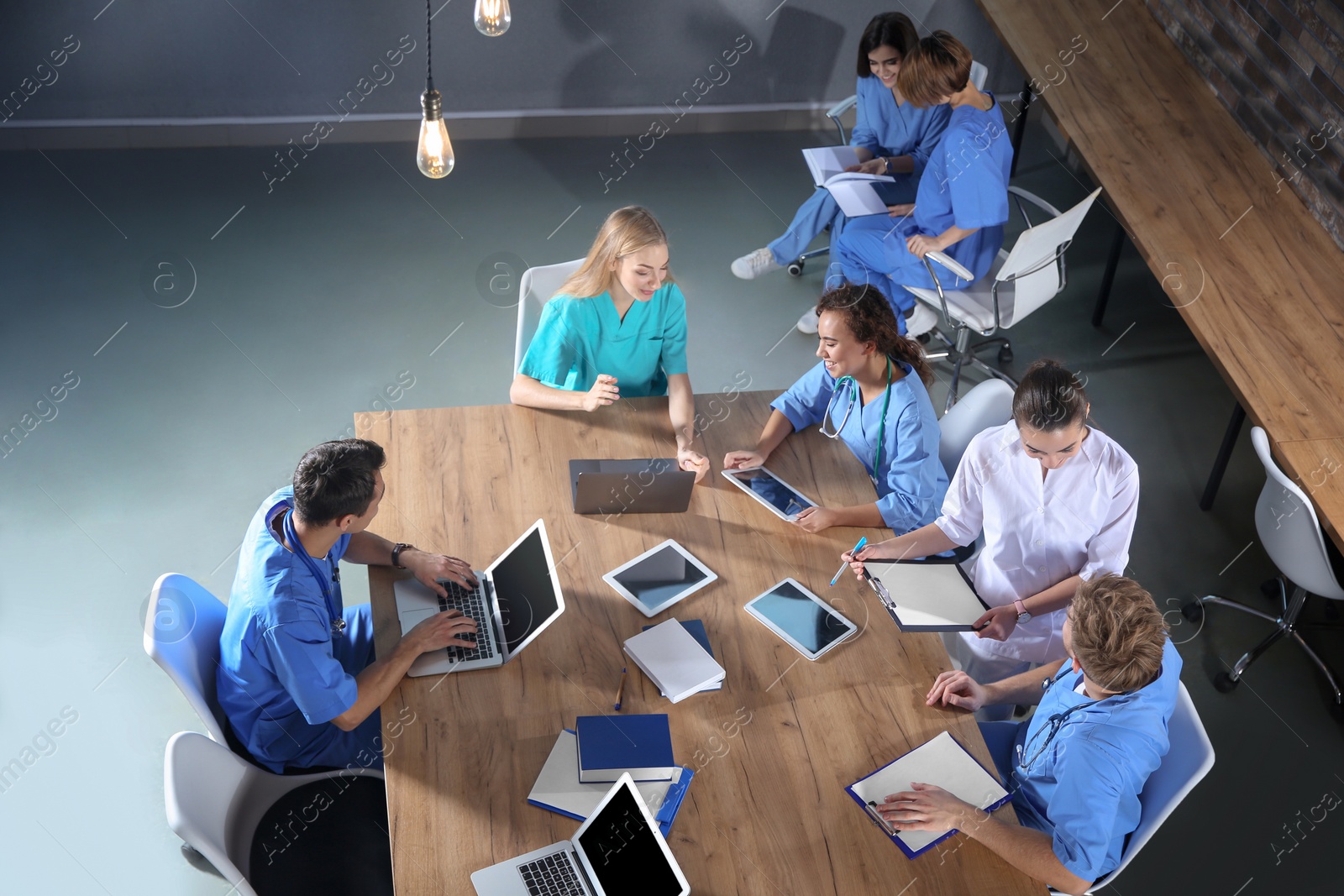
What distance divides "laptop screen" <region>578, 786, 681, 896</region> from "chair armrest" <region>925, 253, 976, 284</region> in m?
2.84

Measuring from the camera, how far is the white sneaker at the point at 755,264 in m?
5.29

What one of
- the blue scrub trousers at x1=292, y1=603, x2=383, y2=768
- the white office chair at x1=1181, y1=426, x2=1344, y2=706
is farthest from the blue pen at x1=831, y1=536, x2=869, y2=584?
the white office chair at x1=1181, y1=426, x2=1344, y2=706

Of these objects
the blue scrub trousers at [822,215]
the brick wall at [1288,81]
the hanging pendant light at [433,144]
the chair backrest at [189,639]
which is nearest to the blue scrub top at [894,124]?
the blue scrub trousers at [822,215]

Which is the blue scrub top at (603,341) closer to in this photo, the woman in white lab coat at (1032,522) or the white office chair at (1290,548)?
the woman in white lab coat at (1032,522)

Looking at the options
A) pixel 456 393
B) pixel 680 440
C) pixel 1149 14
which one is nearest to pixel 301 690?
pixel 680 440

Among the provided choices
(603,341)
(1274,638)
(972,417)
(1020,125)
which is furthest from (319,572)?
(1020,125)

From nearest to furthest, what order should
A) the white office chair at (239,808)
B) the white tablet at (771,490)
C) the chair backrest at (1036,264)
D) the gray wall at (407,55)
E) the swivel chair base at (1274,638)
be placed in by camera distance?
the white office chair at (239,808) < the white tablet at (771,490) < the swivel chair base at (1274,638) < the chair backrest at (1036,264) < the gray wall at (407,55)

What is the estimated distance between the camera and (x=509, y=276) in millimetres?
5328

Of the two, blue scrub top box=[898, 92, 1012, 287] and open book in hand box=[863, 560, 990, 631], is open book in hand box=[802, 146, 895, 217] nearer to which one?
blue scrub top box=[898, 92, 1012, 287]

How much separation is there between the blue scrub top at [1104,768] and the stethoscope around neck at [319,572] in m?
1.71

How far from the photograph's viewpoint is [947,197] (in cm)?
442

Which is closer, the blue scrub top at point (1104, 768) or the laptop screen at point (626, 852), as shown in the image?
the laptop screen at point (626, 852)

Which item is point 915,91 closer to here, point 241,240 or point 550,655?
point 550,655

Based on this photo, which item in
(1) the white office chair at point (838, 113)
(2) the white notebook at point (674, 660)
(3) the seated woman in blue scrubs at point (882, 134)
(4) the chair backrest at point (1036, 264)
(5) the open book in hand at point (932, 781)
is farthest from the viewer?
(1) the white office chair at point (838, 113)
